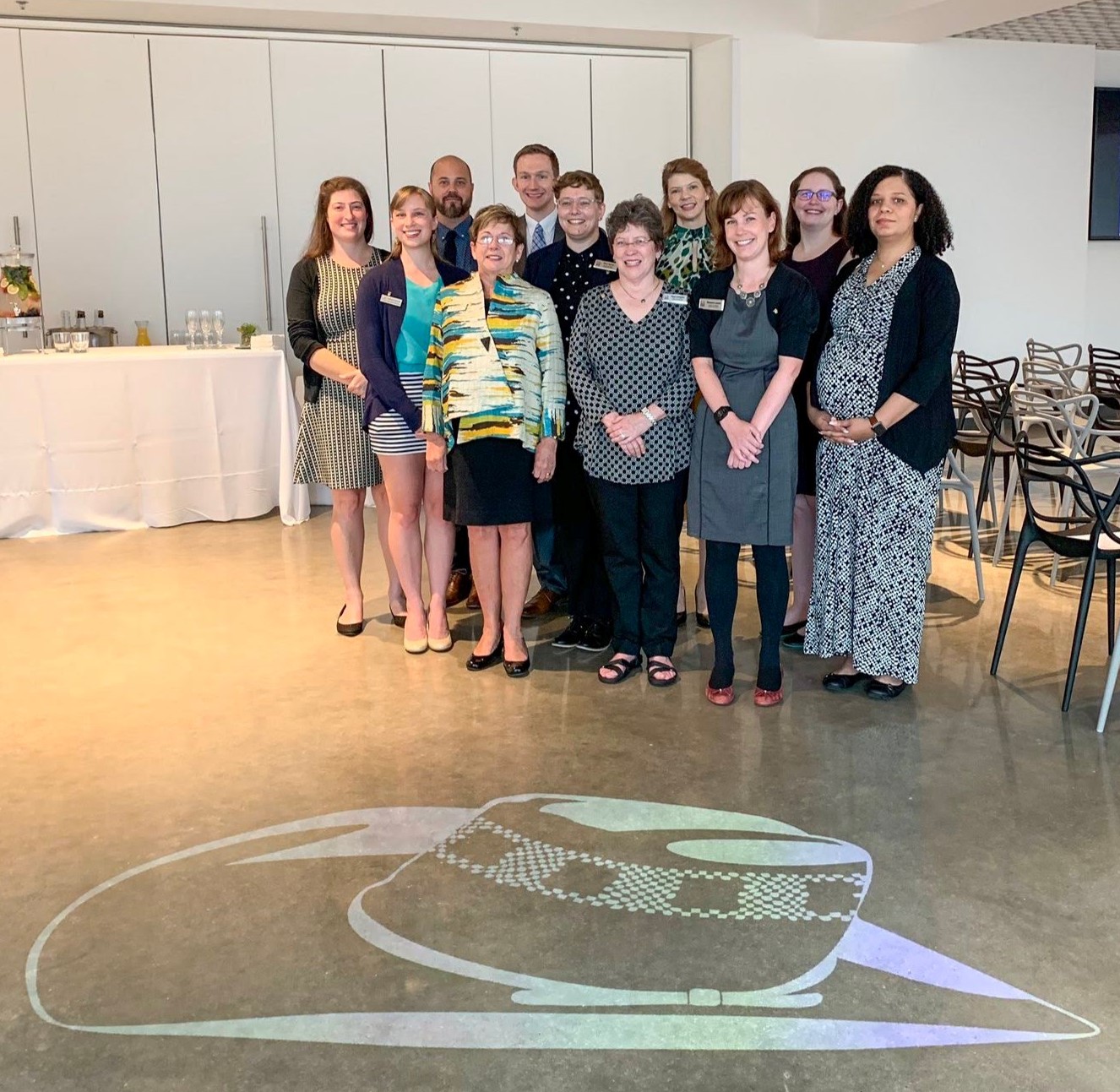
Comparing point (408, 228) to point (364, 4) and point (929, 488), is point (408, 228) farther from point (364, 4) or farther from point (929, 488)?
point (364, 4)

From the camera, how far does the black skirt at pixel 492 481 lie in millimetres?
4141

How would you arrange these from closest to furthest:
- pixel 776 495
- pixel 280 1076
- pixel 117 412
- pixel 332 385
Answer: pixel 280 1076
pixel 776 495
pixel 332 385
pixel 117 412

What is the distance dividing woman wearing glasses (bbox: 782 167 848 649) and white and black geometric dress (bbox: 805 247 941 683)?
0.16 metres

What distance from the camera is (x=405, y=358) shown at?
4355 mm

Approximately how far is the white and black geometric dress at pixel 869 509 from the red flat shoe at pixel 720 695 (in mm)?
457

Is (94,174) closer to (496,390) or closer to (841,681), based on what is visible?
(496,390)

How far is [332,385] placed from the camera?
4.79m

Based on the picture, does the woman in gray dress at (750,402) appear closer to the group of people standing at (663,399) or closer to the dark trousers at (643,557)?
the group of people standing at (663,399)

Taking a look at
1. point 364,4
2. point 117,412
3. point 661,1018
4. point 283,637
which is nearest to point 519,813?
point 661,1018

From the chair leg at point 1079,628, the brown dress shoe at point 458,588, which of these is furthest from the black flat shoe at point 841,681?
the brown dress shoe at point 458,588

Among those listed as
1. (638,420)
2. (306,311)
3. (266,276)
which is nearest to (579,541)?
(638,420)

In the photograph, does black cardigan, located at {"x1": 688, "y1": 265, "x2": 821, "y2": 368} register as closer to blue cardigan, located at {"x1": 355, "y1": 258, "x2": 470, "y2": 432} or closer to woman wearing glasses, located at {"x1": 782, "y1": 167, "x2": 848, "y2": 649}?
woman wearing glasses, located at {"x1": 782, "y1": 167, "x2": 848, "y2": 649}

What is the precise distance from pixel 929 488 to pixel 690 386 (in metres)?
0.84

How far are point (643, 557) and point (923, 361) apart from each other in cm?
114
